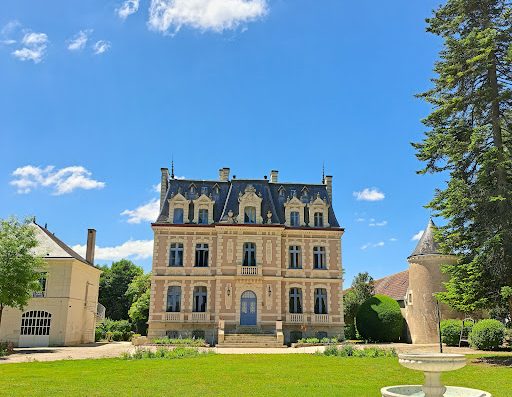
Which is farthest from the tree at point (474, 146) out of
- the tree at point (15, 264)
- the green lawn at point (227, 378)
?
the tree at point (15, 264)

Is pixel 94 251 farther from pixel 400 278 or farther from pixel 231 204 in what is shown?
pixel 400 278

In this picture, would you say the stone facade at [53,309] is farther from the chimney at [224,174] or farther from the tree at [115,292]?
the tree at [115,292]

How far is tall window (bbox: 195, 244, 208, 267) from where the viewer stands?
108 ft

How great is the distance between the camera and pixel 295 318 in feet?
105

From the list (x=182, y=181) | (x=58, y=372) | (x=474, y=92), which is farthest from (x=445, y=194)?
(x=182, y=181)

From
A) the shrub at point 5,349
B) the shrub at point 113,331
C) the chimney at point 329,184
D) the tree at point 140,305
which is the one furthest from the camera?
the tree at point 140,305

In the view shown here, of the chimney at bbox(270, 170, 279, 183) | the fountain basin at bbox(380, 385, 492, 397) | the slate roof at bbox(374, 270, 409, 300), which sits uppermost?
the chimney at bbox(270, 170, 279, 183)

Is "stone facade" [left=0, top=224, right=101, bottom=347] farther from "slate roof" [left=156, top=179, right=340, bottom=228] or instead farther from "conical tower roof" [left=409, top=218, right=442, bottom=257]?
"conical tower roof" [left=409, top=218, right=442, bottom=257]

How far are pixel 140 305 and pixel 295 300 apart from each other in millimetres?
19318

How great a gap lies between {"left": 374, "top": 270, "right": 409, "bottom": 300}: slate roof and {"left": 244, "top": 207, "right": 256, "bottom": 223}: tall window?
13633 mm

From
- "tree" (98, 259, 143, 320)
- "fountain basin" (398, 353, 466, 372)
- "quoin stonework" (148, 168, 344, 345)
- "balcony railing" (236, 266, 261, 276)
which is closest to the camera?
"fountain basin" (398, 353, 466, 372)

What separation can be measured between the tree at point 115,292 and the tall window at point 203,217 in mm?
29702

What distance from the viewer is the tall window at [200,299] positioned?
105 feet

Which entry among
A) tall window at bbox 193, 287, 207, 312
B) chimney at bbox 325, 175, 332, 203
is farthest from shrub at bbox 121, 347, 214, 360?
chimney at bbox 325, 175, 332, 203
